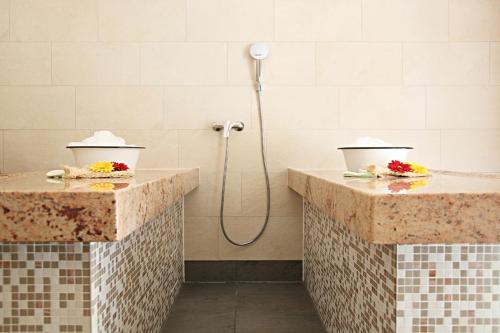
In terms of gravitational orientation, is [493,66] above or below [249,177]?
above

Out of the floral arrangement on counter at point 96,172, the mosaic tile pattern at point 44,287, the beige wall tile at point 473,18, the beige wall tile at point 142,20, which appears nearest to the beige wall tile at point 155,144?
the beige wall tile at point 142,20

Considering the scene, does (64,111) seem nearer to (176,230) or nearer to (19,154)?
(19,154)

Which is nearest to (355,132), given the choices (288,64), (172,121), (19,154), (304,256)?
(288,64)

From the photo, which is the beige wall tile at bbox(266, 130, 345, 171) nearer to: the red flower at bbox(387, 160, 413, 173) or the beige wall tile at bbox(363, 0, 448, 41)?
the beige wall tile at bbox(363, 0, 448, 41)

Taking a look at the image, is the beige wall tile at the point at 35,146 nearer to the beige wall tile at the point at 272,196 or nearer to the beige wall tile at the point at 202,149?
the beige wall tile at the point at 202,149

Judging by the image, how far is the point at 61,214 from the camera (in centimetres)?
90

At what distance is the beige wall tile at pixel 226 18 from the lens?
9.02ft

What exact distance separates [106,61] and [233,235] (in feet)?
4.34

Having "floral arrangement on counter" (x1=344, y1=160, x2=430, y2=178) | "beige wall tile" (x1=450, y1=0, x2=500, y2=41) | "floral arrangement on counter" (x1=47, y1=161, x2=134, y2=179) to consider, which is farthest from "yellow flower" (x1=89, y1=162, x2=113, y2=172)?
"beige wall tile" (x1=450, y1=0, x2=500, y2=41)

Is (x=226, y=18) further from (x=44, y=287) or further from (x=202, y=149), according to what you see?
(x=44, y=287)

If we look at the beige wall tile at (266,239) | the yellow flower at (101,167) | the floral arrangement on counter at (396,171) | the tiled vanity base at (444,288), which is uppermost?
the yellow flower at (101,167)

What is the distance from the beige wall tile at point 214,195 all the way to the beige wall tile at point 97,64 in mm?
748

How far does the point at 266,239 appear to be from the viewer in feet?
9.23

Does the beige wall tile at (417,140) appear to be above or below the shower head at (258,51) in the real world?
below
